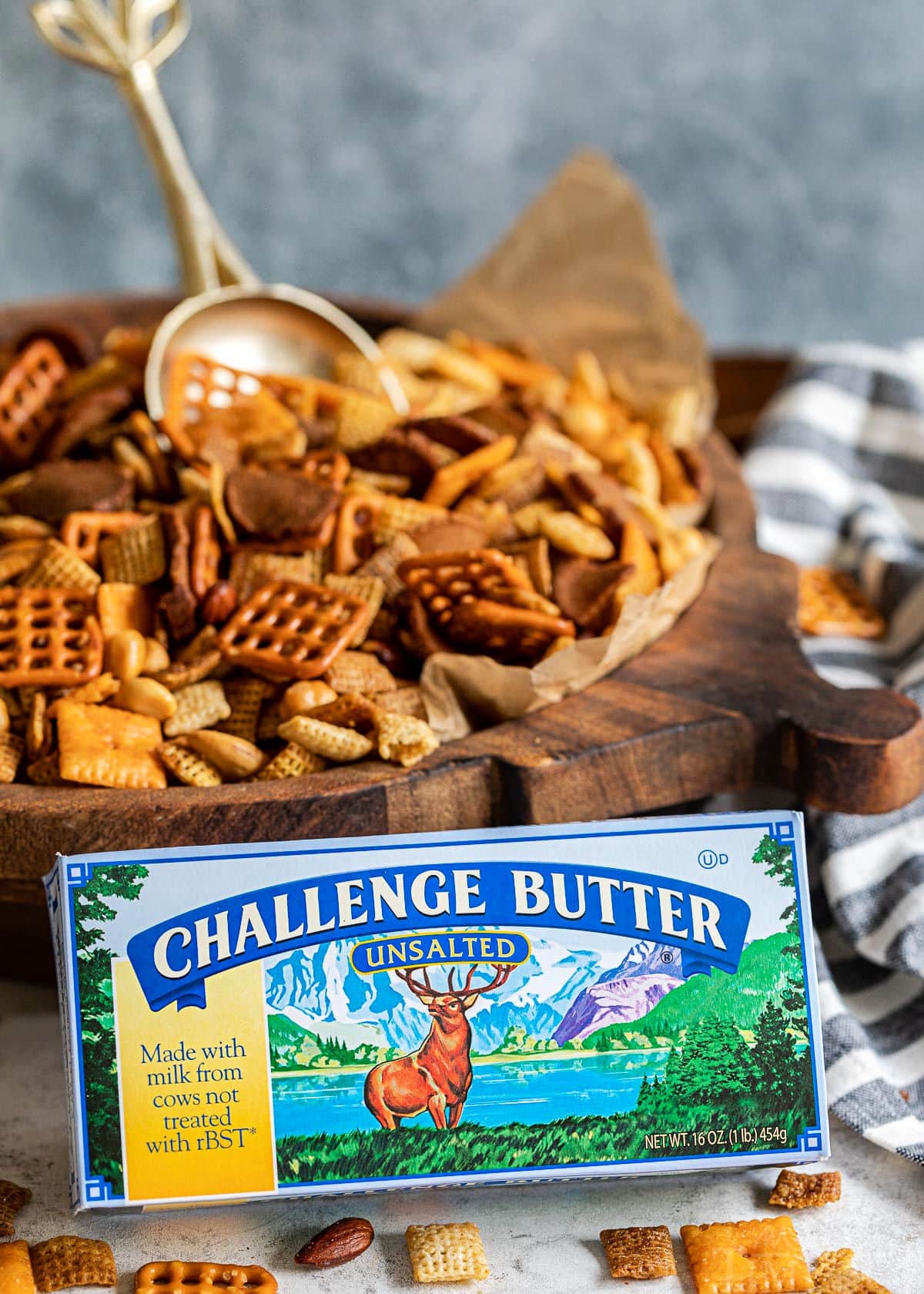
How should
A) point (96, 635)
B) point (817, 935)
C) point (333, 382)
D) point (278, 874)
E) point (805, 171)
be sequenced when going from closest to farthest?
point (278, 874), point (96, 635), point (817, 935), point (333, 382), point (805, 171)

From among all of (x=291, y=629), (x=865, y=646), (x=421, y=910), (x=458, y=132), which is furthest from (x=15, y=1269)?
(x=458, y=132)

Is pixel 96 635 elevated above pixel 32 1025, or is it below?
above

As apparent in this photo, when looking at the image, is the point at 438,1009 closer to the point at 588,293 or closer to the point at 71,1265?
the point at 71,1265

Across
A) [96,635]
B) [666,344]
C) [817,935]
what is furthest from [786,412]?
[96,635]

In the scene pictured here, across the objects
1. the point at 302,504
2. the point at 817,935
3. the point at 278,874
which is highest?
the point at 302,504

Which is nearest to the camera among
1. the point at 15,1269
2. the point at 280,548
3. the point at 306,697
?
the point at 15,1269

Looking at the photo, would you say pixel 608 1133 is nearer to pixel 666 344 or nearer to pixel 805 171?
pixel 666 344

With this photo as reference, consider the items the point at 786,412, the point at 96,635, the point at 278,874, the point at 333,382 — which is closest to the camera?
the point at 278,874

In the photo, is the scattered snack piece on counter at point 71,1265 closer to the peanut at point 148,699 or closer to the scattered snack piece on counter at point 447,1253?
the scattered snack piece on counter at point 447,1253
